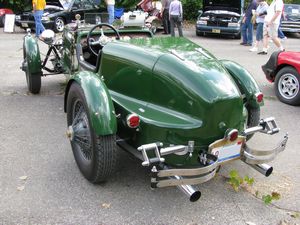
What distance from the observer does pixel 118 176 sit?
3.91m

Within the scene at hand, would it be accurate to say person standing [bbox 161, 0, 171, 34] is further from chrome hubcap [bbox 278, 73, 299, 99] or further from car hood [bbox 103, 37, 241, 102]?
car hood [bbox 103, 37, 241, 102]

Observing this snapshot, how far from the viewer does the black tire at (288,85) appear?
6312 millimetres

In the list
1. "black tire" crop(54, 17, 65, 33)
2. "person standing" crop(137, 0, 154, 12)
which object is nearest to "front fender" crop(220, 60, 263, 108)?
"black tire" crop(54, 17, 65, 33)

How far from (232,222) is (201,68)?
4.36 feet

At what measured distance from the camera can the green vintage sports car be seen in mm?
3189

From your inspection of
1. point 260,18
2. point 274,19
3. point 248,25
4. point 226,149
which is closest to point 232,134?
point 226,149

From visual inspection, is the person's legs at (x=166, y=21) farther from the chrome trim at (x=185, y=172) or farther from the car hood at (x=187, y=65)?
the chrome trim at (x=185, y=172)

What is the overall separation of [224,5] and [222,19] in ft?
3.96

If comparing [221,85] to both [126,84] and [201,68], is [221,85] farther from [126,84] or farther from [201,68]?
[126,84]

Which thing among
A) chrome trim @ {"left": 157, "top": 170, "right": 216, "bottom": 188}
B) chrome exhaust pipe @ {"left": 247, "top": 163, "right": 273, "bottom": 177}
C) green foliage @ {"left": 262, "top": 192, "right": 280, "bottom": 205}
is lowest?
green foliage @ {"left": 262, "top": 192, "right": 280, "bottom": 205}

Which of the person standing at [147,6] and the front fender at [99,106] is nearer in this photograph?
the front fender at [99,106]

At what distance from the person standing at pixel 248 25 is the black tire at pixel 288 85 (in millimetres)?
6328

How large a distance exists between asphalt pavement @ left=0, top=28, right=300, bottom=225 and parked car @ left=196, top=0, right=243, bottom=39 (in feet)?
31.0

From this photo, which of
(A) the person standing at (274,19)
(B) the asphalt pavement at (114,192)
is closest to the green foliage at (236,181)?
(B) the asphalt pavement at (114,192)
